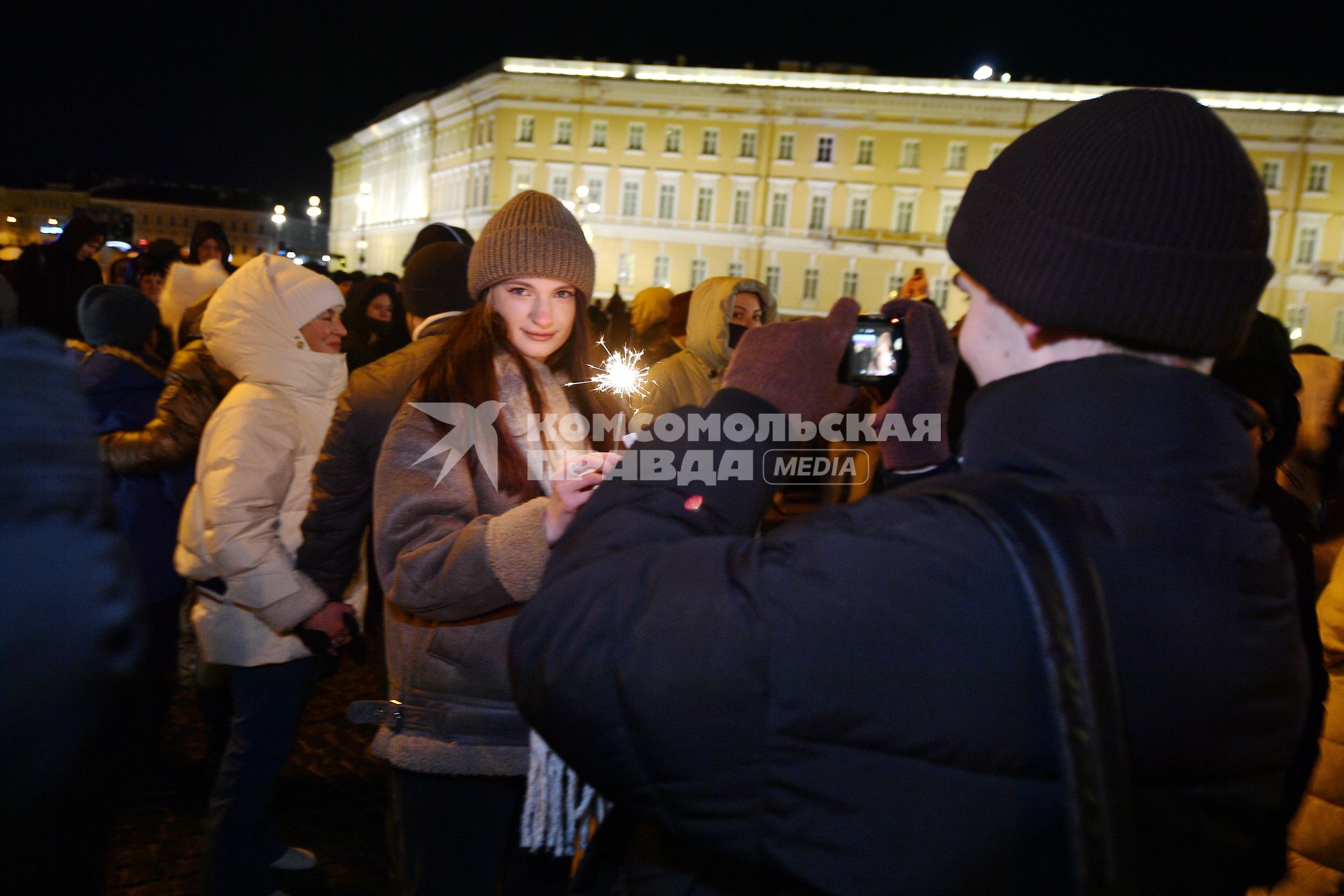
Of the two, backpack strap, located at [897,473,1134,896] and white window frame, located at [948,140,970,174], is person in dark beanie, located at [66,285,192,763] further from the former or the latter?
white window frame, located at [948,140,970,174]

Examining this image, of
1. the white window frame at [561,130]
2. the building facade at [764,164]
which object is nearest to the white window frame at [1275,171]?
the building facade at [764,164]

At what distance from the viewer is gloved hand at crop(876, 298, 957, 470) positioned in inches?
46.8

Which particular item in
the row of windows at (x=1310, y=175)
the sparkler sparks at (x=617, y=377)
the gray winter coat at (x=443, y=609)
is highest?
the row of windows at (x=1310, y=175)

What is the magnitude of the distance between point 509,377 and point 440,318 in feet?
2.22

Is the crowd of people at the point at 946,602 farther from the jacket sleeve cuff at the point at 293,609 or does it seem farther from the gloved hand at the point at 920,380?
the jacket sleeve cuff at the point at 293,609

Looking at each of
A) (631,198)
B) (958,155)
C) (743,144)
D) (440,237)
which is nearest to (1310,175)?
(958,155)

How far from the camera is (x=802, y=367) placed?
1.04m

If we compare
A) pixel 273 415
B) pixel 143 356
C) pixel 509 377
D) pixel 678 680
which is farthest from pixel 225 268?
pixel 678 680

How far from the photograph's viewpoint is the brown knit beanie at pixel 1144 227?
868 mm

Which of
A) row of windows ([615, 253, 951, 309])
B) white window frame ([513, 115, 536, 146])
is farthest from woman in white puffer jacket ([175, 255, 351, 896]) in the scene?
white window frame ([513, 115, 536, 146])

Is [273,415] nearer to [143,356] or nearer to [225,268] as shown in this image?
[143,356]

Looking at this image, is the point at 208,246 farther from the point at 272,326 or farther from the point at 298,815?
the point at 298,815

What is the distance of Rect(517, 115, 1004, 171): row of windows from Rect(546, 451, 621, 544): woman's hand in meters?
44.1

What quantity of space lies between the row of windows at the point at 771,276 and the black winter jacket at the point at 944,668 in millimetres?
41879
